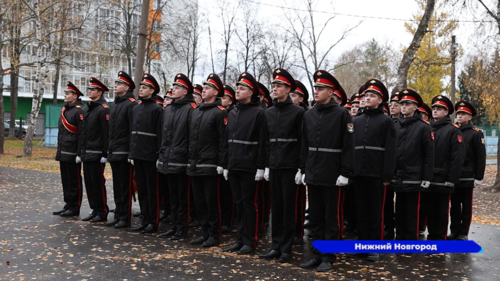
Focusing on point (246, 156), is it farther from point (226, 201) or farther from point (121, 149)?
point (121, 149)

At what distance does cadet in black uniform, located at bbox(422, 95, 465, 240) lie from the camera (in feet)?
26.3

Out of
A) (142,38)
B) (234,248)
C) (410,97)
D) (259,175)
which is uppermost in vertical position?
(142,38)

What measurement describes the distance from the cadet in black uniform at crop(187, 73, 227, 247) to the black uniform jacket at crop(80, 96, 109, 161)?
2.21m

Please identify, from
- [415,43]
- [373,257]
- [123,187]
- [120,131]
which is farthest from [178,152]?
[415,43]

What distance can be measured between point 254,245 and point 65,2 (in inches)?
915

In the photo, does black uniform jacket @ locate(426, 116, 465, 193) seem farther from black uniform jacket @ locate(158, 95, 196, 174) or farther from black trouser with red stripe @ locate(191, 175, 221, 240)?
black uniform jacket @ locate(158, 95, 196, 174)

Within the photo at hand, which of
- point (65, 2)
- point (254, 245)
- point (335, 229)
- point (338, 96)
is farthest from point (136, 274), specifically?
point (65, 2)

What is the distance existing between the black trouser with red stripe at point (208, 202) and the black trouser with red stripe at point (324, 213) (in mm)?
1658

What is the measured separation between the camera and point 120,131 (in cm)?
892

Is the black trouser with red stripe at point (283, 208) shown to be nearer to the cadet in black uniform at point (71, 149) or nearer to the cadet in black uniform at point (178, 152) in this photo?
the cadet in black uniform at point (178, 152)

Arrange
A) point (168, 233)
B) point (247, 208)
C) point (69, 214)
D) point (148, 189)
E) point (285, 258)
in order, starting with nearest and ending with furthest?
point (285, 258), point (247, 208), point (168, 233), point (148, 189), point (69, 214)

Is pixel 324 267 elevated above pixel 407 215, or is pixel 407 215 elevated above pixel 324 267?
pixel 407 215

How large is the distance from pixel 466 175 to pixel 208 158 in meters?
4.39

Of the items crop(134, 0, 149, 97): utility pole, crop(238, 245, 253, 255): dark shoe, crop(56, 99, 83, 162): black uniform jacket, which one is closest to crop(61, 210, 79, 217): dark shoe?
crop(56, 99, 83, 162): black uniform jacket
